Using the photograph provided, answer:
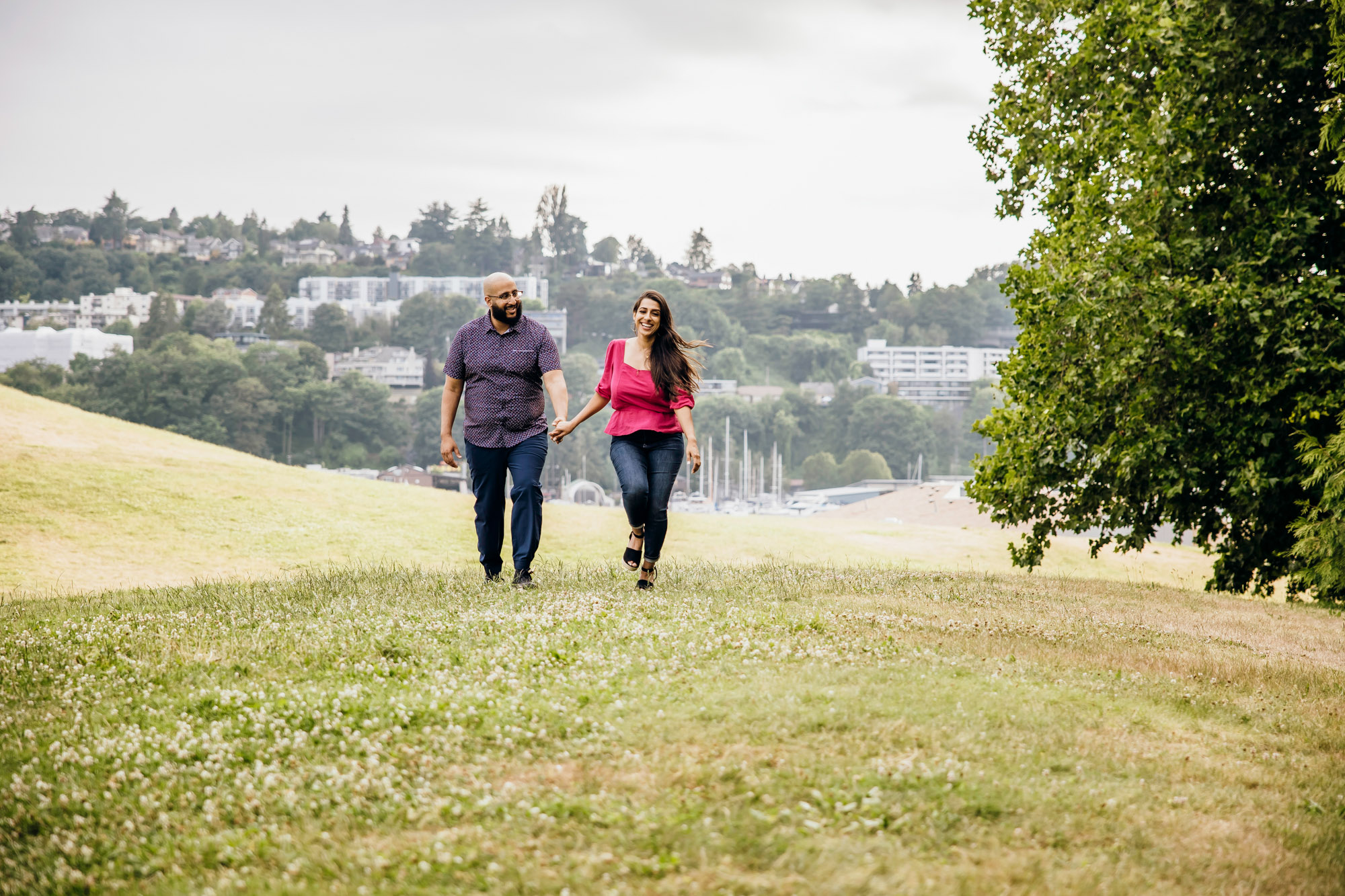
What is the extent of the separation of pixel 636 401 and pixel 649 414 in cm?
16

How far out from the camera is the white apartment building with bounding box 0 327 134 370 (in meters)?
147

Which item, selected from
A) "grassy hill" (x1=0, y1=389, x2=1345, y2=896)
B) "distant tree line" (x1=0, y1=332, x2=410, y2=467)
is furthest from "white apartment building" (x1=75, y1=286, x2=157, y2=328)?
"grassy hill" (x1=0, y1=389, x2=1345, y2=896)

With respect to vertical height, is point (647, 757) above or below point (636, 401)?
below

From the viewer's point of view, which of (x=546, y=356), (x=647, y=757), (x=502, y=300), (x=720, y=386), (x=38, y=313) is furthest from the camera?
(x=38, y=313)

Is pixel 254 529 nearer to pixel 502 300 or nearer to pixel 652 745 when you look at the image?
pixel 502 300

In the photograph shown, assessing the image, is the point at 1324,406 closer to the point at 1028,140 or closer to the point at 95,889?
the point at 1028,140

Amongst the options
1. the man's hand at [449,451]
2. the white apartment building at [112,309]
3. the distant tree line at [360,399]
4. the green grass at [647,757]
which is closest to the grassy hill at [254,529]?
the man's hand at [449,451]

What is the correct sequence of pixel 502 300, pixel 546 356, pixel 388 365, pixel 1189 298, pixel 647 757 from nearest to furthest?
pixel 647 757 < pixel 502 300 < pixel 546 356 < pixel 1189 298 < pixel 388 365

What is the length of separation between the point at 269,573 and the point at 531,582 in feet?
29.8

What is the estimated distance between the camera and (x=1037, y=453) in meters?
14.6

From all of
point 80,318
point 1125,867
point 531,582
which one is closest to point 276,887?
point 1125,867

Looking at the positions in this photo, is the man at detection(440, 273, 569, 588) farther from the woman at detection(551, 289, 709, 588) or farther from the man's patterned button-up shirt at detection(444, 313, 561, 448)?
the woman at detection(551, 289, 709, 588)

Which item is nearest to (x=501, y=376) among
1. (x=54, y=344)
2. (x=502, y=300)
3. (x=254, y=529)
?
(x=502, y=300)

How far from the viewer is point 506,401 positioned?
980 centimetres
